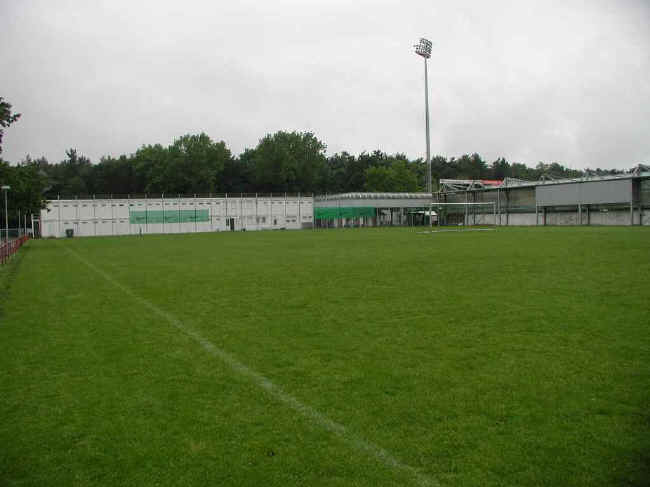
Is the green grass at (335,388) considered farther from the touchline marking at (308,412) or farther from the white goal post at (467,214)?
the white goal post at (467,214)

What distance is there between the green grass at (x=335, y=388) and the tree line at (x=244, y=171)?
8632cm

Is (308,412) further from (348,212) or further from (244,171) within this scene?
(244,171)

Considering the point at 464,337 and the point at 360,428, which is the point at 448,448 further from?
the point at 464,337

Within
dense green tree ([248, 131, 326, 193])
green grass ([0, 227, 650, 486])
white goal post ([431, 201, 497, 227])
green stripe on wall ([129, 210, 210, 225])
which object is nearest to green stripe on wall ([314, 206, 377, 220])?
white goal post ([431, 201, 497, 227])

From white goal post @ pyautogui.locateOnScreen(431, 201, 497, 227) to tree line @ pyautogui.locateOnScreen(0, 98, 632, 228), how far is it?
62.7 feet

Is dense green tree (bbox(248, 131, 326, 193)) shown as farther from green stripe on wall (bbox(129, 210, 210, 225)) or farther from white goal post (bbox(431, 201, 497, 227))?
white goal post (bbox(431, 201, 497, 227))

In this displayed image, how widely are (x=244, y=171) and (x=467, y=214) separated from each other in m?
48.9

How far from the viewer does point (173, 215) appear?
3081 inches

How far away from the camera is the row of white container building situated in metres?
72.3

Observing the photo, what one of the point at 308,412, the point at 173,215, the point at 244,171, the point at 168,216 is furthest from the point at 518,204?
the point at 308,412

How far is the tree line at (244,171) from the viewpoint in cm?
9694

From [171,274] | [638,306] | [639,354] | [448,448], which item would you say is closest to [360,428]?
[448,448]

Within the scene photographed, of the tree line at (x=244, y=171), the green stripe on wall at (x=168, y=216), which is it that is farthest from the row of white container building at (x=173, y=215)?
the tree line at (x=244, y=171)

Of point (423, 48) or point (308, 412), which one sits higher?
point (423, 48)
